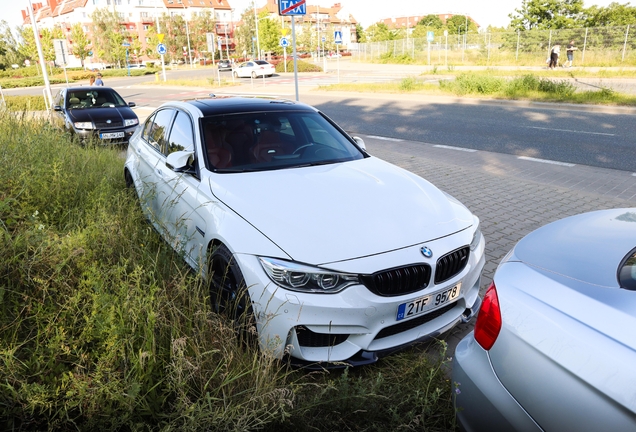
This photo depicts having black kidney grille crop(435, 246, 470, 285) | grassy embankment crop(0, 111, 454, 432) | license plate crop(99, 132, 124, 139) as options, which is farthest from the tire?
license plate crop(99, 132, 124, 139)

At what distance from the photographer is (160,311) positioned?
278cm

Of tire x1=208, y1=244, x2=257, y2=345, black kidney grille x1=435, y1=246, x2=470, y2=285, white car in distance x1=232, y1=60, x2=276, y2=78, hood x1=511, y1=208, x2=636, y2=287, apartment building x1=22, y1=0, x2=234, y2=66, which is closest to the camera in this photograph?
hood x1=511, y1=208, x2=636, y2=287

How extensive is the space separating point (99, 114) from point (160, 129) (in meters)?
7.81

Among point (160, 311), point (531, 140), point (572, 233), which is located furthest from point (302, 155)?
point (531, 140)

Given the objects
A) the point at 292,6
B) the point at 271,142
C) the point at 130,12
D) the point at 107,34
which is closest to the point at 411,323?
the point at 271,142

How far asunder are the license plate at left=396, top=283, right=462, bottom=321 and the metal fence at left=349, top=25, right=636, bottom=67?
32.0 metres

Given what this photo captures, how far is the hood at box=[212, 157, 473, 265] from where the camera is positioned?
9.87 feet

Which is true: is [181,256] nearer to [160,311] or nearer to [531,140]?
[160,311]

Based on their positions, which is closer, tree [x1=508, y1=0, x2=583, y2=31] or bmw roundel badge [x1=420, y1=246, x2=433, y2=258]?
bmw roundel badge [x1=420, y1=246, x2=433, y2=258]

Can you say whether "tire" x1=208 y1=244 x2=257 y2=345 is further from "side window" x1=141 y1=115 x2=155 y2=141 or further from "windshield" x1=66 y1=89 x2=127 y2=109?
"windshield" x1=66 y1=89 x2=127 y2=109

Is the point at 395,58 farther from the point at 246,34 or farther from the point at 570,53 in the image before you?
the point at 246,34

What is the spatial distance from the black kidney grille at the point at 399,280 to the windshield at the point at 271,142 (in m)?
1.66

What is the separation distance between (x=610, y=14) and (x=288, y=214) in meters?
49.7

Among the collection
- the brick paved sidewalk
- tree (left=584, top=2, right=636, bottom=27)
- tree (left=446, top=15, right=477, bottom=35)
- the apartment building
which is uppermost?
the apartment building
